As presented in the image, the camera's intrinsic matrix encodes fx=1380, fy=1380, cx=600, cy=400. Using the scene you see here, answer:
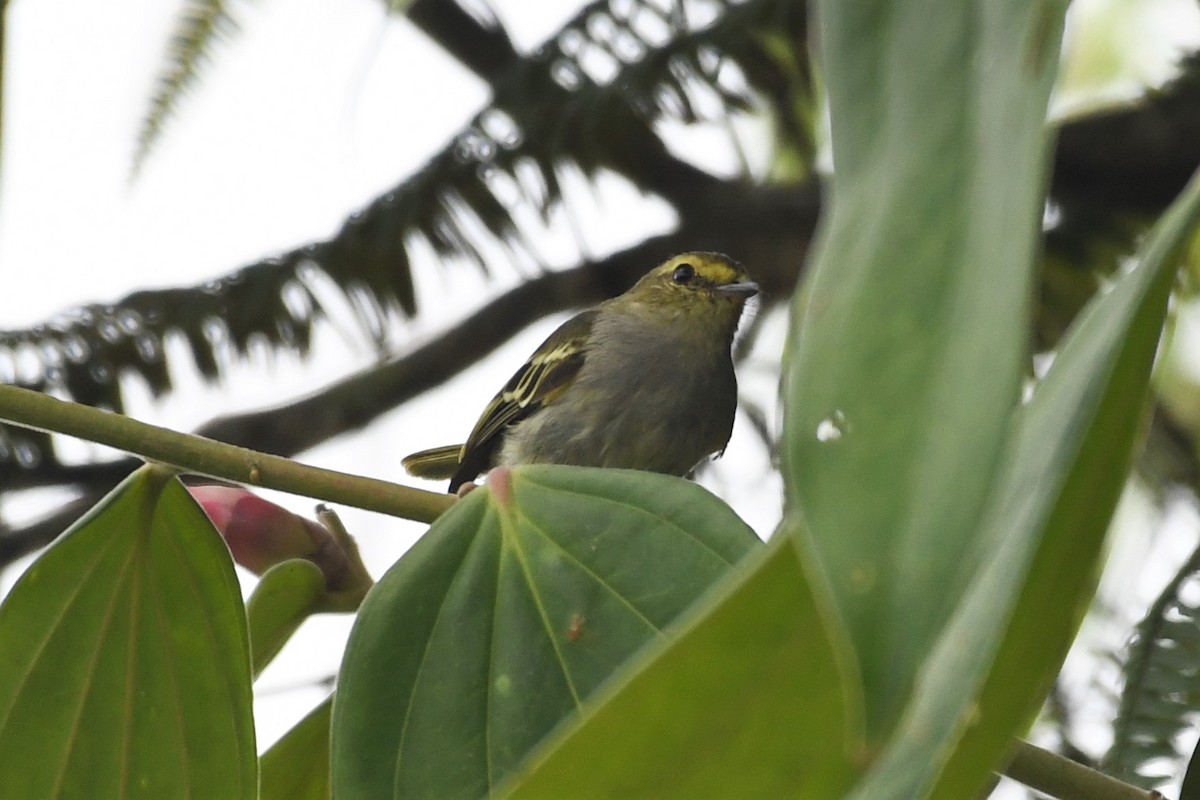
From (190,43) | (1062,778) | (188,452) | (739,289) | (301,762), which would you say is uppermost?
(190,43)

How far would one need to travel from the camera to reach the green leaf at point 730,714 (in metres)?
0.53

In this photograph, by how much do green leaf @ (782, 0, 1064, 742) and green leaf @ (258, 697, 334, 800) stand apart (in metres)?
0.98

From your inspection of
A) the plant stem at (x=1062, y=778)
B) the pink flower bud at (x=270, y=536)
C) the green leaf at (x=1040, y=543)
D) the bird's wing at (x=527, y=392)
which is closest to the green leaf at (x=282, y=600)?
the pink flower bud at (x=270, y=536)

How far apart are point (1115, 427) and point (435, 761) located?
63cm

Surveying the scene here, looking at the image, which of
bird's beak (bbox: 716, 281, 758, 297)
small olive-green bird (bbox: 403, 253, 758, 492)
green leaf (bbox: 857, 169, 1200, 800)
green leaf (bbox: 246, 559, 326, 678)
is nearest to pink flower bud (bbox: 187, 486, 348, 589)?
green leaf (bbox: 246, 559, 326, 678)

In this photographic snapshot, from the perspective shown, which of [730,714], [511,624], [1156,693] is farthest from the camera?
[1156,693]

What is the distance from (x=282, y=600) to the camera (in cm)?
129

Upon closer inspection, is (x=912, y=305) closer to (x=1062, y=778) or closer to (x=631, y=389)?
(x=1062, y=778)

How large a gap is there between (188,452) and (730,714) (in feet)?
2.04

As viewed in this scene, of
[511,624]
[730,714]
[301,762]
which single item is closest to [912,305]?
[730,714]

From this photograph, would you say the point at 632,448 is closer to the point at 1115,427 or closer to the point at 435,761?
the point at 435,761

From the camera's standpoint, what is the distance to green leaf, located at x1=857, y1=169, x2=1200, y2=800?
338 mm

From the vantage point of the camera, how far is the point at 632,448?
262 centimetres

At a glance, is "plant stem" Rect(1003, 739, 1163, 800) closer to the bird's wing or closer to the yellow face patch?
the bird's wing
